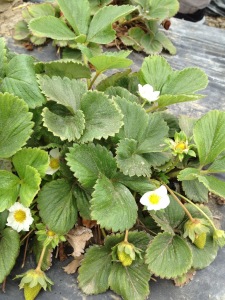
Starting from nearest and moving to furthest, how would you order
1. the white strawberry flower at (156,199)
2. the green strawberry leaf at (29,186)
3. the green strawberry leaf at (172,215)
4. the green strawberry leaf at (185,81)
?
the green strawberry leaf at (29,186), the white strawberry flower at (156,199), the green strawberry leaf at (172,215), the green strawberry leaf at (185,81)

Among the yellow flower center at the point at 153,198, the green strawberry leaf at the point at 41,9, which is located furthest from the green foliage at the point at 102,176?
the green strawberry leaf at the point at 41,9

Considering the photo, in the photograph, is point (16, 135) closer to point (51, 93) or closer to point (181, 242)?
point (51, 93)

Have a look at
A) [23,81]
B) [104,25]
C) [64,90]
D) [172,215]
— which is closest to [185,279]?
[172,215]

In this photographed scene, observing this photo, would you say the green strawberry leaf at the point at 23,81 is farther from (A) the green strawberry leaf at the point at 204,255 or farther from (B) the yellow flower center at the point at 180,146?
(A) the green strawberry leaf at the point at 204,255

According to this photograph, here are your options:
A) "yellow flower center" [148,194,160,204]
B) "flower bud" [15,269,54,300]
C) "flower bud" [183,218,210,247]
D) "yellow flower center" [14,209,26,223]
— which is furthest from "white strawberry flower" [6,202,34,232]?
"flower bud" [183,218,210,247]

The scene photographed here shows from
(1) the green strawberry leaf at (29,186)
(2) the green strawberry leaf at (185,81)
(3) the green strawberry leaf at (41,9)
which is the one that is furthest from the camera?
(3) the green strawberry leaf at (41,9)

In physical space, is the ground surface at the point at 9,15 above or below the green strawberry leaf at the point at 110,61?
below

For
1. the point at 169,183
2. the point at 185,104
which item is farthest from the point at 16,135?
the point at 185,104
